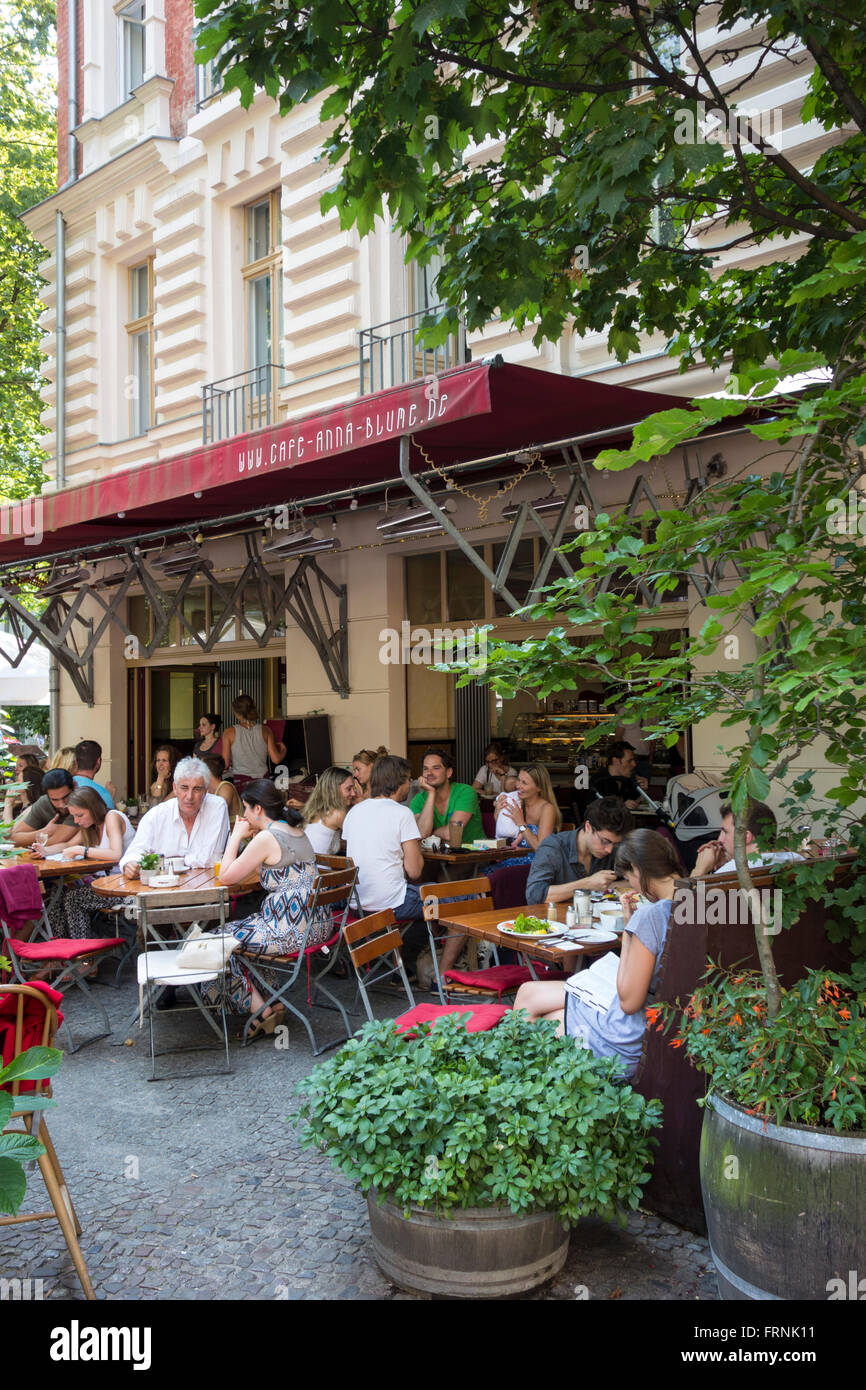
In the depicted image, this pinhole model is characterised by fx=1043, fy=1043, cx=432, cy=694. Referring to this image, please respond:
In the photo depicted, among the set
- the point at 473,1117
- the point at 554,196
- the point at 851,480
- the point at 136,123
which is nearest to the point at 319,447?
the point at 554,196

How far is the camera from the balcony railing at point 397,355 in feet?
32.5

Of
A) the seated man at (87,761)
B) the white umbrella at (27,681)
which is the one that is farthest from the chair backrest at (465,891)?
the white umbrella at (27,681)

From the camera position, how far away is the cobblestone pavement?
11.1 ft

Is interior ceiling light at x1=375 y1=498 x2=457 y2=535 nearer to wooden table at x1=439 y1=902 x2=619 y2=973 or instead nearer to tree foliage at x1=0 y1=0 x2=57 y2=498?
wooden table at x1=439 y1=902 x2=619 y2=973

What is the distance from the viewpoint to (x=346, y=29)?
4.28 meters

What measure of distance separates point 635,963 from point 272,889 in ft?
8.81

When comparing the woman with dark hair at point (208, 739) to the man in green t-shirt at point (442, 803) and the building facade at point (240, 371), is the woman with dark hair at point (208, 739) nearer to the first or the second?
the building facade at point (240, 371)

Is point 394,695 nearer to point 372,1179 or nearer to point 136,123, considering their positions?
point 372,1179

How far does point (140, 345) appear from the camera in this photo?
14680 millimetres

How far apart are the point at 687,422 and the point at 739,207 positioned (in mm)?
2426

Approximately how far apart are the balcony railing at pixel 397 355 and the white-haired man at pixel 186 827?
4727mm

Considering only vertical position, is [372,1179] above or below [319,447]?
below

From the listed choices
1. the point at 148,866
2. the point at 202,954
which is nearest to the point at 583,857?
the point at 202,954

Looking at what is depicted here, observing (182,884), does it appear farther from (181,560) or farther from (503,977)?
(181,560)
